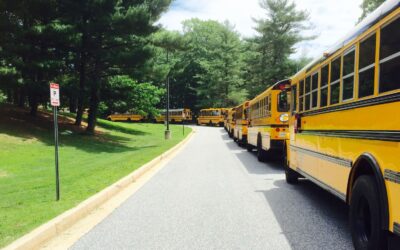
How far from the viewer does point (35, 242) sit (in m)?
5.18

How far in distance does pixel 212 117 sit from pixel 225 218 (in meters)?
58.5

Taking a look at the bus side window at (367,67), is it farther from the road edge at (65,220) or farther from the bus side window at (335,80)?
the road edge at (65,220)

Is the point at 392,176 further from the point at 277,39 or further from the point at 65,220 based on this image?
the point at 277,39

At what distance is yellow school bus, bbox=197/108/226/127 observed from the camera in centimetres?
6388

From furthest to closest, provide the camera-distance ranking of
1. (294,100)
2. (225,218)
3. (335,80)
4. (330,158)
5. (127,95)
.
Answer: (127,95), (294,100), (225,218), (330,158), (335,80)

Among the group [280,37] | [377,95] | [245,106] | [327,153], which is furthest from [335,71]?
[280,37]

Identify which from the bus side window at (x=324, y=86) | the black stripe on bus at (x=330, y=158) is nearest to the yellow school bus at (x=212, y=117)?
the black stripe on bus at (x=330, y=158)

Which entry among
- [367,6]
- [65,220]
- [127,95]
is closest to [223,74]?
[367,6]

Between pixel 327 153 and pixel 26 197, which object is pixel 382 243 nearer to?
pixel 327 153

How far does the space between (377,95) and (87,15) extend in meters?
23.4

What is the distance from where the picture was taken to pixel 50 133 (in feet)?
80.1

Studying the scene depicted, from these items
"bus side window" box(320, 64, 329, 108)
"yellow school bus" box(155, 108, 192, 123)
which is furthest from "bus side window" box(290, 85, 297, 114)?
"yellow school bus" box(155, 108, 192, 123)

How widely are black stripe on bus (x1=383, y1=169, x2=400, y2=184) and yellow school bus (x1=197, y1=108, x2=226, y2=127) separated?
59.2 m

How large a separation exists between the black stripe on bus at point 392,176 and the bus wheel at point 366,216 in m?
0.27
